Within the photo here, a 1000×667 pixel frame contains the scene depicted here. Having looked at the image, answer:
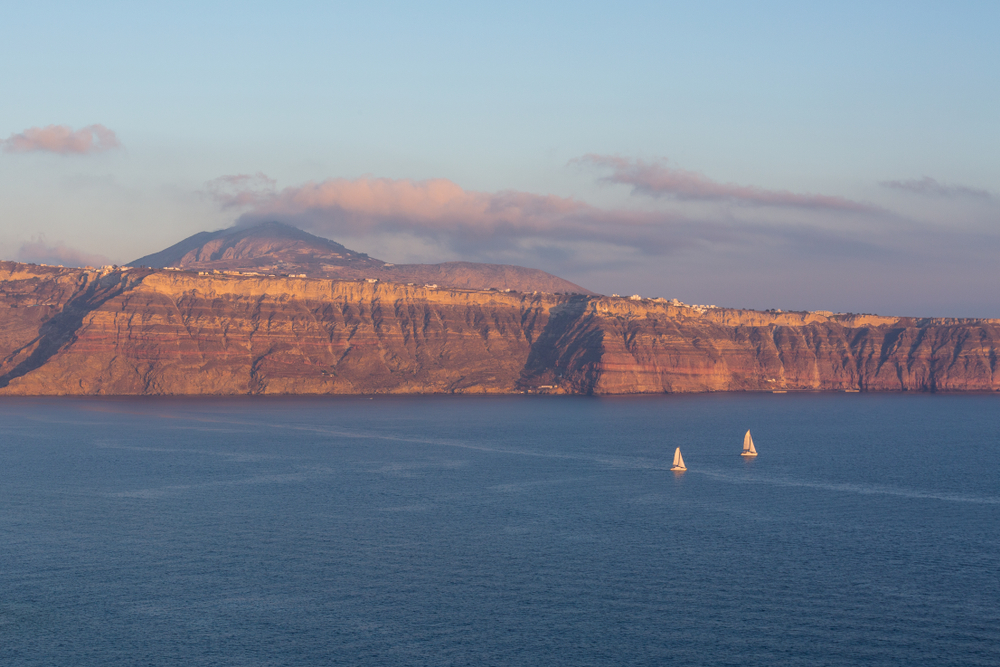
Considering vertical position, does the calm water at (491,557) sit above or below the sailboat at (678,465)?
below

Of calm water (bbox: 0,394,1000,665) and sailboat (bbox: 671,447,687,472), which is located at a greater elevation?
sailboat (bbox: 671,447,687,472)

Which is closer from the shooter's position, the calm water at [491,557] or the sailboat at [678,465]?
the calm water at [491,557]

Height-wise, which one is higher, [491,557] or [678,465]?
[678,465]

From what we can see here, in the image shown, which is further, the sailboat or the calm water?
the sailboat

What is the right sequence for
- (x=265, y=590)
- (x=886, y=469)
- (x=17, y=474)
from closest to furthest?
(x=265, y=590) < (x=17, y=474) < (x=886, y=469)

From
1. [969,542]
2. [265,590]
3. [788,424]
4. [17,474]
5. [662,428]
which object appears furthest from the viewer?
Result: [788,424]

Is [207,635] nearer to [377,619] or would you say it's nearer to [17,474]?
[377,619]

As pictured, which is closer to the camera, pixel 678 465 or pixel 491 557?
pixel 491 557

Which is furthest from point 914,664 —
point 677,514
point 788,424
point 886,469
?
point 788,424
